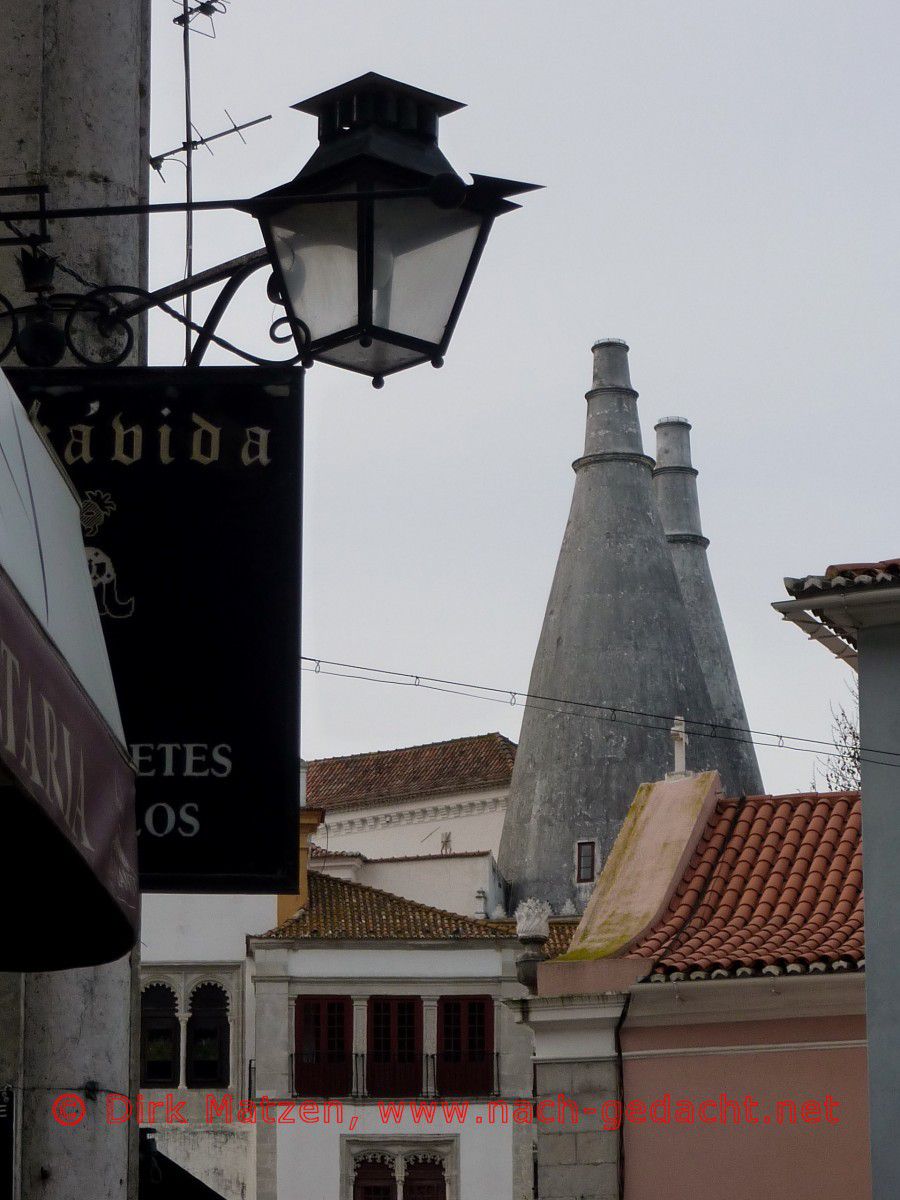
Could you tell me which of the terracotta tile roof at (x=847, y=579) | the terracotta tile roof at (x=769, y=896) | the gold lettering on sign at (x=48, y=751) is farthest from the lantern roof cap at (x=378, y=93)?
the terracotta tile roof at (x=769, y=896)

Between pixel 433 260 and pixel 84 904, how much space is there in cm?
174


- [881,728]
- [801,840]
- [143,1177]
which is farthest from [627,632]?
[143,1177]

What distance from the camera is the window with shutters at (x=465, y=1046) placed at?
126 feet

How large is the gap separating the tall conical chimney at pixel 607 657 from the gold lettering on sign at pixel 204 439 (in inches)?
1881

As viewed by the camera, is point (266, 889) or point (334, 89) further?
point (334, 89)

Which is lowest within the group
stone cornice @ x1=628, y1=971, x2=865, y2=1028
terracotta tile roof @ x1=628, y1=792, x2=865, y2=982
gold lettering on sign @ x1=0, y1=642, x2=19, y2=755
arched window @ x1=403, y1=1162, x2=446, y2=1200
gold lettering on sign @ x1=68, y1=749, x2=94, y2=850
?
arched window @ x1=403, y1=1162, x2=446, y2=1200

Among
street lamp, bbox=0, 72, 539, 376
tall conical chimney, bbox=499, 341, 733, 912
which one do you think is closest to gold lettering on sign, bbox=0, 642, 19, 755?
street lamp, bbox=0, 72, 539, 376

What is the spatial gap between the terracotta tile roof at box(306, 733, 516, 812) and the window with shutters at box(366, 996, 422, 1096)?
1477cm

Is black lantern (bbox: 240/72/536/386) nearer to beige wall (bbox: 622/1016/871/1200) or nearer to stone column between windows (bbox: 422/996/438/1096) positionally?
beige wall (bbox: 622/1016/871/1200)

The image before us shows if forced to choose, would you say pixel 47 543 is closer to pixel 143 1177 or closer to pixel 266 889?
pixel 266 889

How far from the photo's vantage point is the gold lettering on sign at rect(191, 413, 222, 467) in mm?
4598

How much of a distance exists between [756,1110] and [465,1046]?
72.5ft

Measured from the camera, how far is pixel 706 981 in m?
17.1

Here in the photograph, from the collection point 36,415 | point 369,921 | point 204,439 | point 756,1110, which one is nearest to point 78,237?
point 36,415
